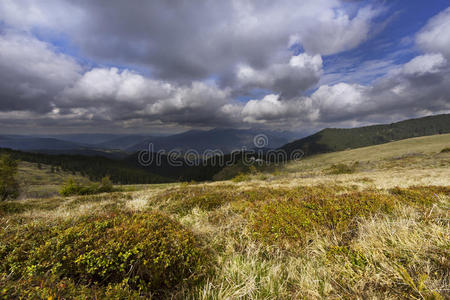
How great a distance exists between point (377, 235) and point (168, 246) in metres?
4.04

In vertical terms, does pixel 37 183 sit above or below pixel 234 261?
below

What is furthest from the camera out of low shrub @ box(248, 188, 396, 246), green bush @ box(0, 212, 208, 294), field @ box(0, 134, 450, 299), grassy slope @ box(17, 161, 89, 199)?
grassy slope @ box(17, 161, 89, 199)

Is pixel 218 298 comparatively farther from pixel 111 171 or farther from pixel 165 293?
pixel 111 171

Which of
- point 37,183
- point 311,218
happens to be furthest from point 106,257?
point 37,183

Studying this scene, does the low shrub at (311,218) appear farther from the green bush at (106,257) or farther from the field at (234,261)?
the green bush at (106,257)

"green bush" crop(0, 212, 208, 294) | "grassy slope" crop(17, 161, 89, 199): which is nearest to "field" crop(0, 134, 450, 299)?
"green bush" crop(0, 212, 208, 294)

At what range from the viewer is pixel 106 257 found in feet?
9.03

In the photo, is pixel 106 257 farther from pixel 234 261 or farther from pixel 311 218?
pixel 311 218

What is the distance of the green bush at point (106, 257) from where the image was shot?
2.52 m

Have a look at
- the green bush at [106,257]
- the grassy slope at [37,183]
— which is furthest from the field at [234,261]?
the grassy slope at [37,183]

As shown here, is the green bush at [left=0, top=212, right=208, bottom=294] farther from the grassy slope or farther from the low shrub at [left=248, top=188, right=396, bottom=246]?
the grassy slope

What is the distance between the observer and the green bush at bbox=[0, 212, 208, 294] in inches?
→ 99.3

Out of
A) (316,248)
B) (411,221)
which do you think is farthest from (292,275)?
(411,221)

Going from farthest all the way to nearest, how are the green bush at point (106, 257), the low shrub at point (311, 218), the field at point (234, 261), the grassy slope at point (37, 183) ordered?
1. the grassy slope at point (37, 183)
2. the low shrub at point (311, 218)
3. the green bush at point (106, 257)
4. the field at point (234, 261)
